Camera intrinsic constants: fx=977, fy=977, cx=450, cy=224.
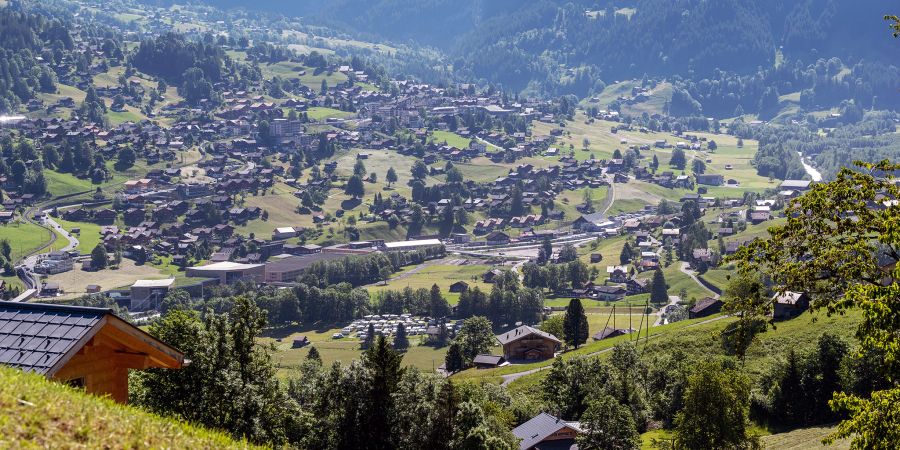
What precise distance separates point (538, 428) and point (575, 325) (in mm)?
59429

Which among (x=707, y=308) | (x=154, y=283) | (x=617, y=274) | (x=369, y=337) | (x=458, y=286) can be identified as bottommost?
(x=617, y=274)

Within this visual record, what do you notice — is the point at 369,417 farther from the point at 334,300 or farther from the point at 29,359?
the point at 334,300

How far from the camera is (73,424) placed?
11.3 m

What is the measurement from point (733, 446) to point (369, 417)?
73.1ft

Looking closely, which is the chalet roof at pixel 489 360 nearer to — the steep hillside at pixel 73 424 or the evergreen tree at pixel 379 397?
the evergreen tree at pixel 379 397

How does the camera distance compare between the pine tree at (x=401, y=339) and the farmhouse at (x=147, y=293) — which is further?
the farmhouse at (x=147, y=293)

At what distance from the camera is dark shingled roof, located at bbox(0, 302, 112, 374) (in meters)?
15.0

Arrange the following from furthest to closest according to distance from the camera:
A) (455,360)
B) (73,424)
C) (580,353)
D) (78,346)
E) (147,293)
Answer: (147,293) → (455,360) → (580,353) → (78,346) → (73,424)

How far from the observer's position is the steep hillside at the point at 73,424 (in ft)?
35.1

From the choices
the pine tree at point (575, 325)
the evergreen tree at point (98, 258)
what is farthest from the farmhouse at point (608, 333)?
the evergreen tree at point (98, 258)

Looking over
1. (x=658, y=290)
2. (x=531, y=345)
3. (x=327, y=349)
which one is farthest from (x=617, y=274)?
(x=531, y=345)

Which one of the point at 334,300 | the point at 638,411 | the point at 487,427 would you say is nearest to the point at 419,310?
the point at 334,300

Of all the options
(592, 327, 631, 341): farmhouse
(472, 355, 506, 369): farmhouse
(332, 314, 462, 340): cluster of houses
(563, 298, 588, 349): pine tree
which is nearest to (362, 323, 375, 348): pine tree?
(332, 314, 462, 340): cluster of houses

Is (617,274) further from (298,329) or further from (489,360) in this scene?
(489,360)
